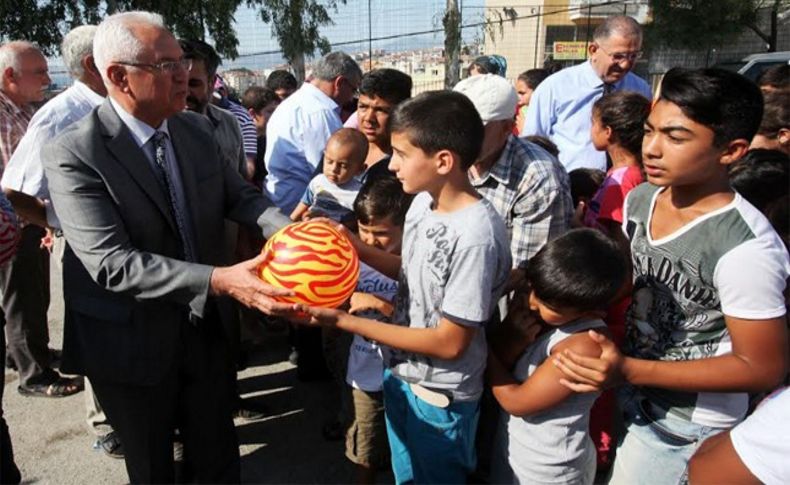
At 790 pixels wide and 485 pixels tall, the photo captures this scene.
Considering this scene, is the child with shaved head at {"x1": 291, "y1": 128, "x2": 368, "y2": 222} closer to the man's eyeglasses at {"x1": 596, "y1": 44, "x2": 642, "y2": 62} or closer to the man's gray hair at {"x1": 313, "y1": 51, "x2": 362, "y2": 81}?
the man's gray hair at {"x1": 313, "y1": 51, "x2": 362, "y2": 81}

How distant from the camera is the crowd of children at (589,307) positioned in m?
1.72

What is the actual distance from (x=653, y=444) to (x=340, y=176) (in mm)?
2342

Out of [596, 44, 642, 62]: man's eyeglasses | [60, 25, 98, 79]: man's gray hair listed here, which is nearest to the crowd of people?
[60, 25, 98, 79]: man's gray hair

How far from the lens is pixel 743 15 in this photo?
22578 millimetres

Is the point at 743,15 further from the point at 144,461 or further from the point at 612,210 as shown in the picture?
the point at 144,461

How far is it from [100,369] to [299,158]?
7.98ft

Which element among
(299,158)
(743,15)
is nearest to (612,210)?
(299,158)

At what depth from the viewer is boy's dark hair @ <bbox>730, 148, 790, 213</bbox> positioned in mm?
2451

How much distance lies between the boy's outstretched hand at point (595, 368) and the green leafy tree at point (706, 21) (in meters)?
25.9

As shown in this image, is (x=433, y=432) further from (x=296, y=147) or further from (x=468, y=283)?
(x=296, y=147)

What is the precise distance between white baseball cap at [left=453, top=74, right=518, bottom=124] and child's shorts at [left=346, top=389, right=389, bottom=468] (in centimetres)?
146

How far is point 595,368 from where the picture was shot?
1766 mm

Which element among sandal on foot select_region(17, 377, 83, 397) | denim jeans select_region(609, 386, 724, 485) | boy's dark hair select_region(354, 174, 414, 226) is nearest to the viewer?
denim jeans select_region(609, 386, 724, 485)

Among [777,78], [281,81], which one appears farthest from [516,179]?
[281,81]
